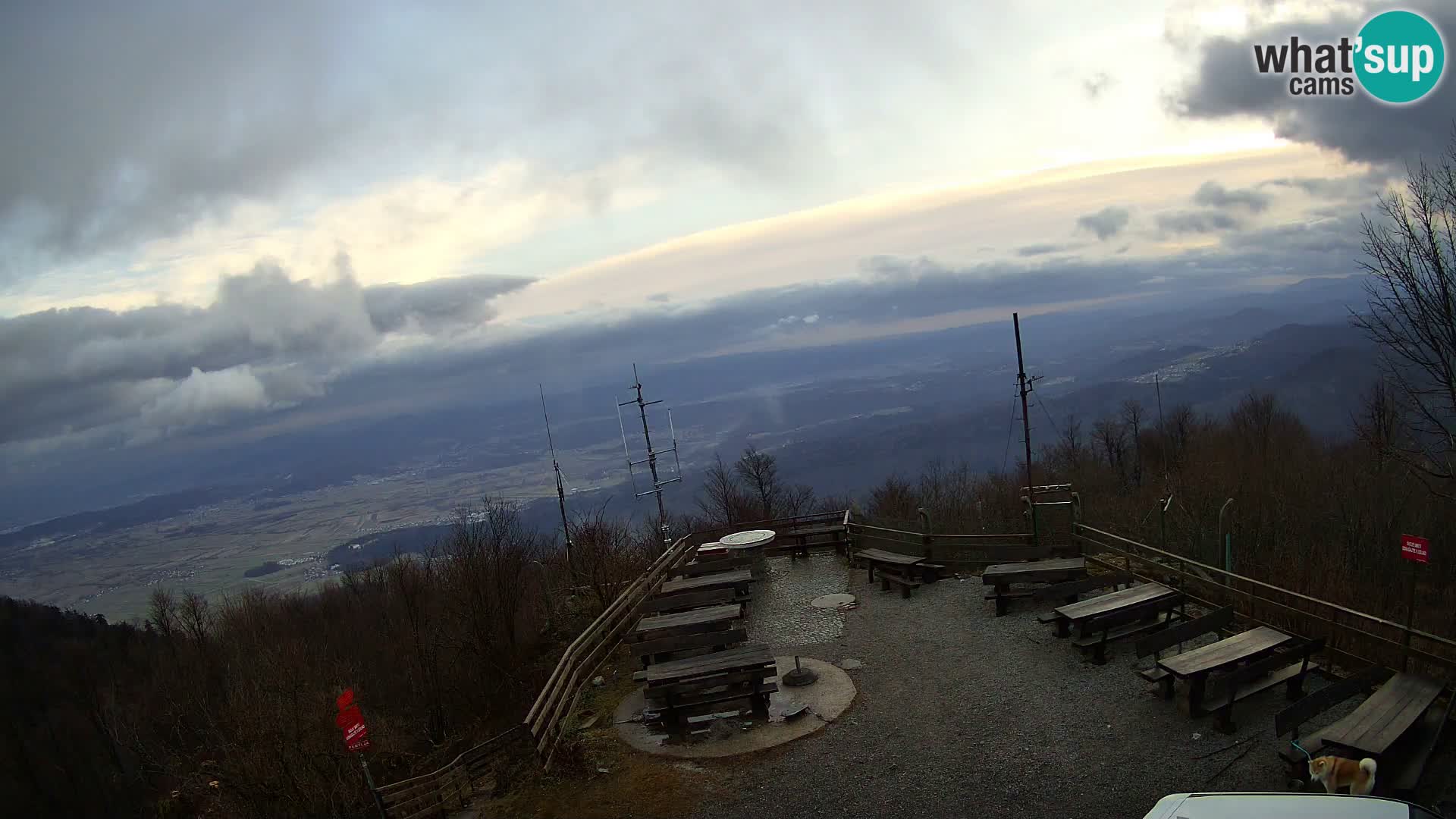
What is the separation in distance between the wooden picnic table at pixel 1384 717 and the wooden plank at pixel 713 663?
6.84m

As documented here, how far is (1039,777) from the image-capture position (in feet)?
29.8

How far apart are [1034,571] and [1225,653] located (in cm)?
485

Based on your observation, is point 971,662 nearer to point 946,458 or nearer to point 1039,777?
point 1039,777

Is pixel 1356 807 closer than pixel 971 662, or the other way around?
pixel 1356 807

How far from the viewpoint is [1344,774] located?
22.8ft

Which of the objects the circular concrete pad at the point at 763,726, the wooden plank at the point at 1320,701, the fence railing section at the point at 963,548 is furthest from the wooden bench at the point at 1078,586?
the wooden plank at the point at 1320,701

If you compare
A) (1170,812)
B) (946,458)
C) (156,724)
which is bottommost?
(946,458)

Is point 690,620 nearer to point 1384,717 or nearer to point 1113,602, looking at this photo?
point 1113,602

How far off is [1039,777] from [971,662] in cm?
374

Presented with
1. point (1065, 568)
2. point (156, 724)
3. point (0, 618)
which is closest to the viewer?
point (1065, 568)

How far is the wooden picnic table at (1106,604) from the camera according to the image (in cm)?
1215

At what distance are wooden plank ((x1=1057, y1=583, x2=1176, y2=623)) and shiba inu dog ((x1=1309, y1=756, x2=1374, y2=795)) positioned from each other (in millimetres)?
4863

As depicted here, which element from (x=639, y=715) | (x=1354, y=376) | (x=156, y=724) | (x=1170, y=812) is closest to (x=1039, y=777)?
(x=1170, y=812)

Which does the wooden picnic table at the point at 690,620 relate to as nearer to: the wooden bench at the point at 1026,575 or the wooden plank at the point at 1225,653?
the wooden bench at the point at 1026,575
